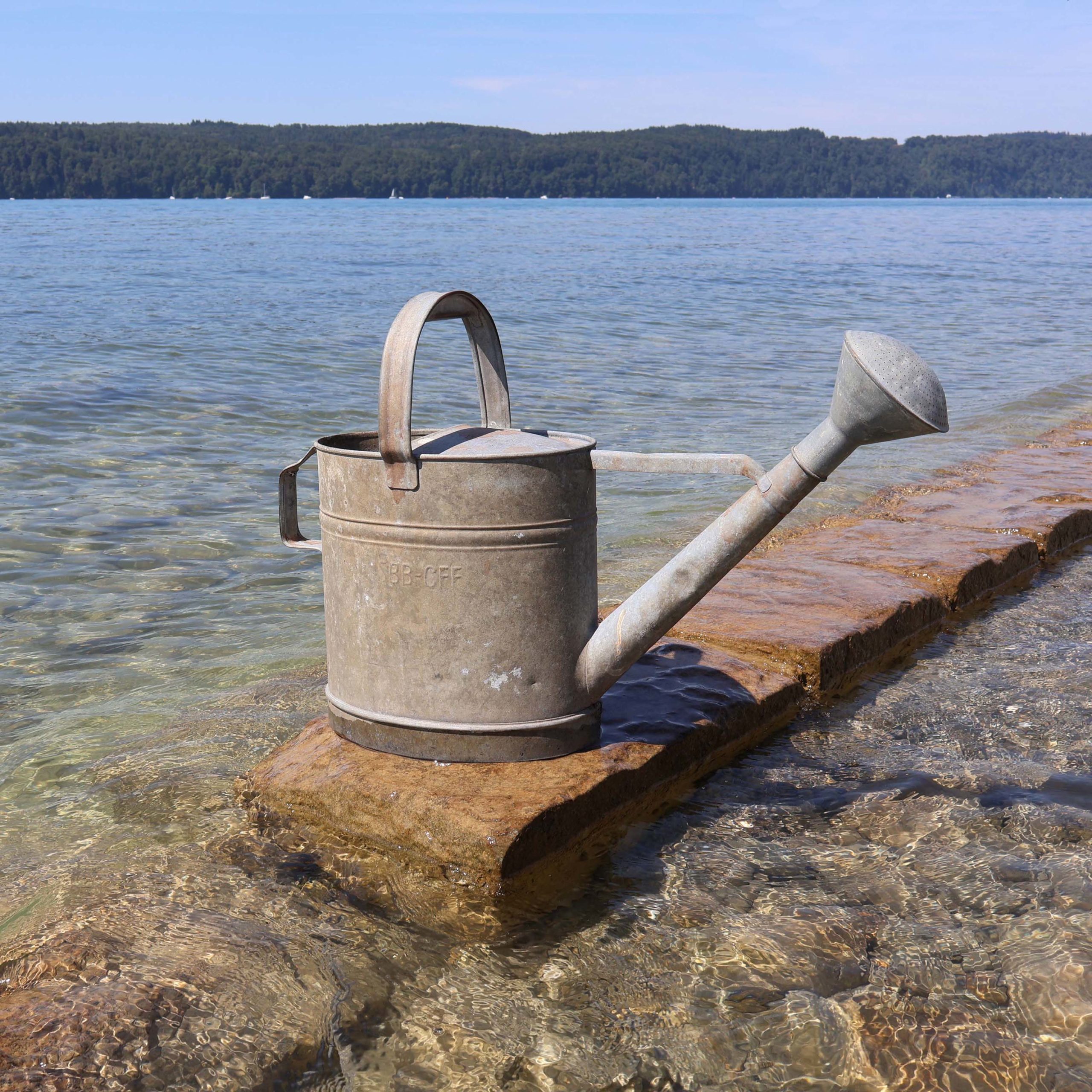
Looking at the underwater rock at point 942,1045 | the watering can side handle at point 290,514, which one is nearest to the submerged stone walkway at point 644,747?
the watering can side handle at point 290,514

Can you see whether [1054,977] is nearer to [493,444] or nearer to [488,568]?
[488,568]

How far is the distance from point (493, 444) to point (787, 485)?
57cm

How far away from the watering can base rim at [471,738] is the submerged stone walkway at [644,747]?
0.07 feet

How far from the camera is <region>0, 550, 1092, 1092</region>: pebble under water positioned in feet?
5.62

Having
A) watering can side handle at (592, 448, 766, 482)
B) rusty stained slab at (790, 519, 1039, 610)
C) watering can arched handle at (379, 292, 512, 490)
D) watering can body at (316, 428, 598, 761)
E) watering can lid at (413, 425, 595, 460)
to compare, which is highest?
watering can arched handle at (379, 292, 512, 490)

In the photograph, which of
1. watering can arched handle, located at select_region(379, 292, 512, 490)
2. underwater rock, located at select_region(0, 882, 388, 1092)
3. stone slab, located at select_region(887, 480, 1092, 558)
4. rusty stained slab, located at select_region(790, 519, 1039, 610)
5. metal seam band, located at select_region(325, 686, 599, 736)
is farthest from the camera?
stone slab, located at select_region(887, 480, 1092, 558)

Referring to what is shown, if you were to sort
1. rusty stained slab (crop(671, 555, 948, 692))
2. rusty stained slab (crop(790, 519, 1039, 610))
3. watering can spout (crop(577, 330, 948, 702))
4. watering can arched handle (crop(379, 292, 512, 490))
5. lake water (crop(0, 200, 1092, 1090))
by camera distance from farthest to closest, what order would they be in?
rusty stained slab (crop(790, 519, 1039, 610))
rusty stained slab (crop(671, 555, 948, 692))
watering can arched handle (crop(379, 292, 512, 490))
watering can spout (crop(577, 330, 948, 702))
lake water (crop(0, 200, 1092, 1090))

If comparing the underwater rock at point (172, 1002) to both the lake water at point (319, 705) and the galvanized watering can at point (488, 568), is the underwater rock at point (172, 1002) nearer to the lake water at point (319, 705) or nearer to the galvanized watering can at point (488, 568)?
the lake water at point (319, 705)

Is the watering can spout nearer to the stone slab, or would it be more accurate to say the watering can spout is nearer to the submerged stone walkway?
the submerged stone walkway

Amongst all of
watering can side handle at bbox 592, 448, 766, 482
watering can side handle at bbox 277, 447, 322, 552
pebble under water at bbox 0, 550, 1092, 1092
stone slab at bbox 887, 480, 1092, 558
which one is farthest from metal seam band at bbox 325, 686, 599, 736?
stone slab at bbox 887, 480, 1092, 558

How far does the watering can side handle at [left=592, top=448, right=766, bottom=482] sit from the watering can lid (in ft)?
0.33

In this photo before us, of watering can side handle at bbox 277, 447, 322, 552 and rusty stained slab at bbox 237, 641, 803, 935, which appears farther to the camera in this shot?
watering can side handle at bbox 277, 447, 322, 552

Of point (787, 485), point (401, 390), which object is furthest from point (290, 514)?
point (787, 485)

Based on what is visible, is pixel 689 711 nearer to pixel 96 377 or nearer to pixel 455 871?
pixel 455 871
